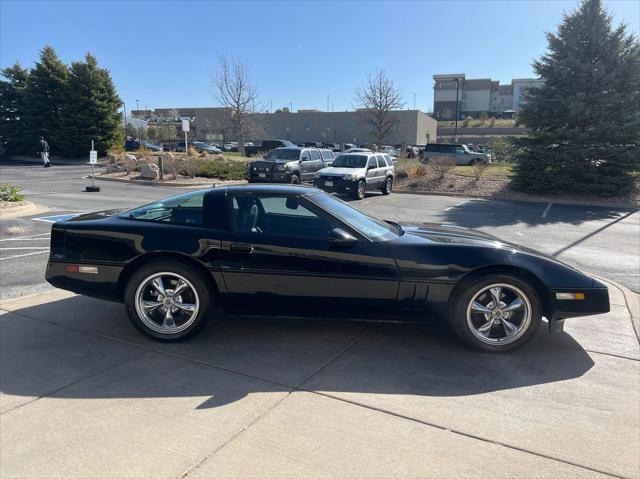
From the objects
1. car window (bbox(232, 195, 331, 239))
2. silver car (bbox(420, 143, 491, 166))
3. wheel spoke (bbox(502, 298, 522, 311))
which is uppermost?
silver car (bbox(420, 143, 491, 166))

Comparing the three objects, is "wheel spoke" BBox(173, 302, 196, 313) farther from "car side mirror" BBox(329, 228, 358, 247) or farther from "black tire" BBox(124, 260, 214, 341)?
"car side mirror" BBox(329, 228, 358, 247)

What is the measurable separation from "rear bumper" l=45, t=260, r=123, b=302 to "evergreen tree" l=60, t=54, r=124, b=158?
37239 millimetres

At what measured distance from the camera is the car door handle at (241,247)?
4309 millimetres

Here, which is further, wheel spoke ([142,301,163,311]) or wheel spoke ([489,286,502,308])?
wheel spoke ([142,301,163,311])

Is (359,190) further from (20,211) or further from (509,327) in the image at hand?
(509,327)

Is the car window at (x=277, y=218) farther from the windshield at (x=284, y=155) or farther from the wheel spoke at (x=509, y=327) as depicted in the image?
the windshield at (x=284, y=155)

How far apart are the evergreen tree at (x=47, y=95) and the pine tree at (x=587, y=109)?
3538 cm

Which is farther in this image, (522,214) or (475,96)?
(475,96)

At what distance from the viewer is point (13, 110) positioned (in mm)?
42562

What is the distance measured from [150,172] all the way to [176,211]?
20.8 metres

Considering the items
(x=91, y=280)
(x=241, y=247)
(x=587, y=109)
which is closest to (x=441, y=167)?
(x=587, y=109)

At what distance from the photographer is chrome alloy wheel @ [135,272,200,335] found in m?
4.32

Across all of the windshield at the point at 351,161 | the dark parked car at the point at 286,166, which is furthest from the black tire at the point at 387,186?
the dark parked car at the point at 286,166

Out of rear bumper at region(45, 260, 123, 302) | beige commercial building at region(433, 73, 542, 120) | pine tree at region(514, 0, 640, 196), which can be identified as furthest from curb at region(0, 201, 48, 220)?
beige commercial building at region(433, 73, 542, 120)
